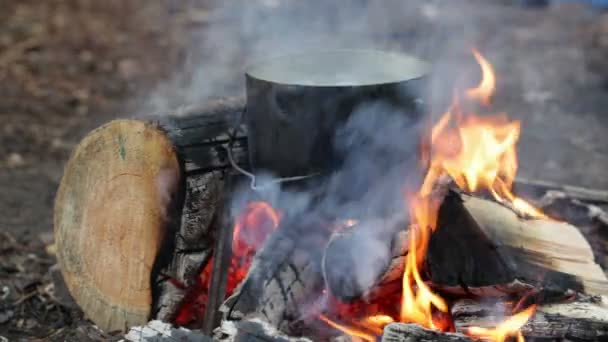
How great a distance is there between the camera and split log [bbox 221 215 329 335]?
2479 mm

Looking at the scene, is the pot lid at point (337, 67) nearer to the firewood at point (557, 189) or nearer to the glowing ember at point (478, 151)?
the glowing ember at point (478, 151)

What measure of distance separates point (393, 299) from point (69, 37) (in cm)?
659

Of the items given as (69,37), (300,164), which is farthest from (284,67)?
(69,37)

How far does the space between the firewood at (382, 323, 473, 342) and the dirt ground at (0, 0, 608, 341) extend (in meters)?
1.29

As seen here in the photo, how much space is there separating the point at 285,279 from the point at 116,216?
0.79 meters

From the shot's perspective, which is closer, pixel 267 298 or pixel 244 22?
pixel 267 298

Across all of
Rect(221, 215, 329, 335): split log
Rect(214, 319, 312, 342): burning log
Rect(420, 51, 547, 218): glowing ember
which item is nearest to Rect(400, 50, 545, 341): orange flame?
Rect(420, 51, 547, 218): glowing ember

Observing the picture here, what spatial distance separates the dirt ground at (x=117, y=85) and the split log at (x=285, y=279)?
84 centimetres

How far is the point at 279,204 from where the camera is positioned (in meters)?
2.71

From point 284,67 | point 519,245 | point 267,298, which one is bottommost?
point 267,298

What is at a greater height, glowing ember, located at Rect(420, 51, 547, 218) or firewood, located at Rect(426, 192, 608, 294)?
glowing ember, located at Rect(420, 51, 547, 218)

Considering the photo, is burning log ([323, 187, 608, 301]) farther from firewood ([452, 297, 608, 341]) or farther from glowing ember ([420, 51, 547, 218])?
glowing ember ([420, 51, 547, 218])

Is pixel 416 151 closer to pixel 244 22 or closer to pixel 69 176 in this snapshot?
pixel 69 176

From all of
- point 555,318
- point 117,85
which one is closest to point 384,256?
point 555,318
